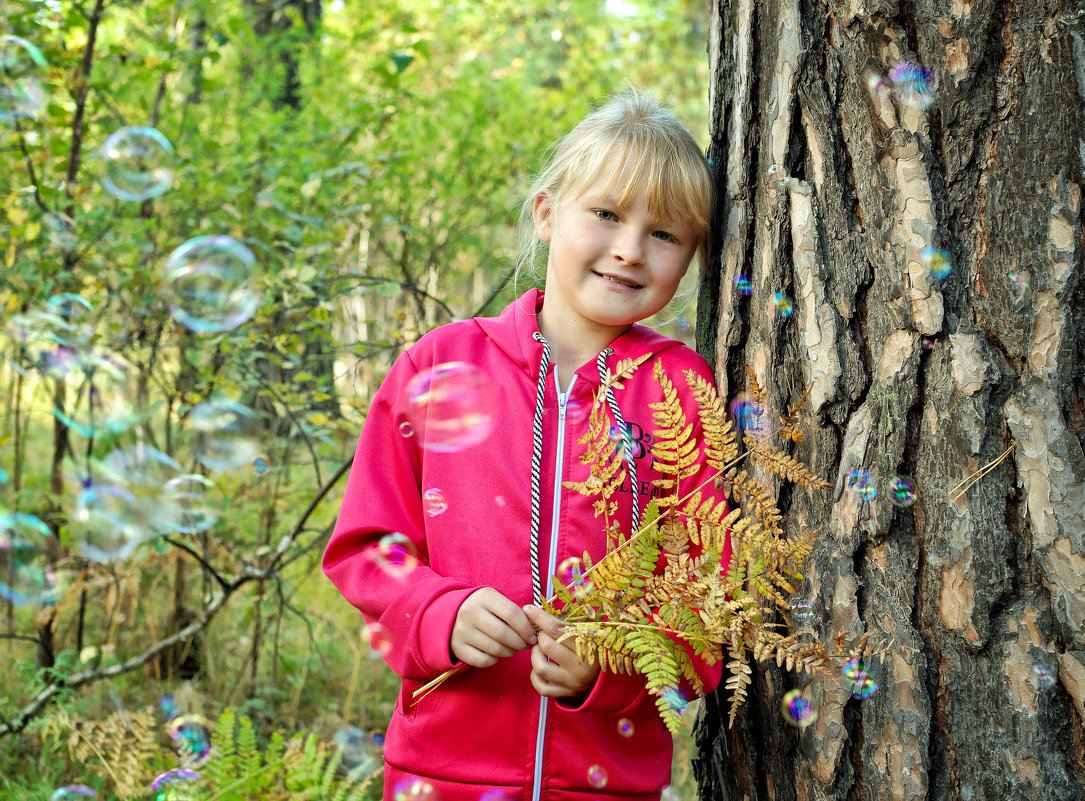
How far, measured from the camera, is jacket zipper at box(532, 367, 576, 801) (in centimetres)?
165

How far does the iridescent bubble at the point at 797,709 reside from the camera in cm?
152

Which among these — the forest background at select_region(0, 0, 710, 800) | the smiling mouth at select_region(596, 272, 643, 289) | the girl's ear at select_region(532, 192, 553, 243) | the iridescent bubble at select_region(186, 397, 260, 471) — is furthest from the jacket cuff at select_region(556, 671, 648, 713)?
the iridescent bubble at select_region(186, 397, 260, 471)

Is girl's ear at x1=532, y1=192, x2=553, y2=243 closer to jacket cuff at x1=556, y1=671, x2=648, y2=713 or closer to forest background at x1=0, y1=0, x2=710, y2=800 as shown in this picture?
forest background at x1=0, y1=0, x2=710, y2=800

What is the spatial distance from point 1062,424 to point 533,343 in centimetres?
98

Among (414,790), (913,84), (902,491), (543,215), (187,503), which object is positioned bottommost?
(414,790)

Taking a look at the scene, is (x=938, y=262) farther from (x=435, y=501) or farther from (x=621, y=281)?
(x=435, y=501)

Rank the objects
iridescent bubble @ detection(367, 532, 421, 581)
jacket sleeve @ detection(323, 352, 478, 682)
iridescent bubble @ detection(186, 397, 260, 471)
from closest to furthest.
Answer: jacket sleeve @ detection(323, 352, 478, 682) < iridescent bubble @ detection(367, 532, 421, 581) < iridescent bubble @ detection(186, 397, 260, 471)

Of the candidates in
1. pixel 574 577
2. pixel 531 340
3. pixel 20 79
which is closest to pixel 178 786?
pixel 574 577

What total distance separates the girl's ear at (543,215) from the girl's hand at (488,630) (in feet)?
2.89

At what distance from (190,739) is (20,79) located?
2287 millimetres

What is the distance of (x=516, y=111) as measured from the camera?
5469mm

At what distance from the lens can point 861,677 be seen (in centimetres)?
144

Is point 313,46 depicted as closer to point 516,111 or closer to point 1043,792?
point 516,111

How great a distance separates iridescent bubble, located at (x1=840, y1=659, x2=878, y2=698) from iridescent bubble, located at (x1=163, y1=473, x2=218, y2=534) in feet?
7.20
